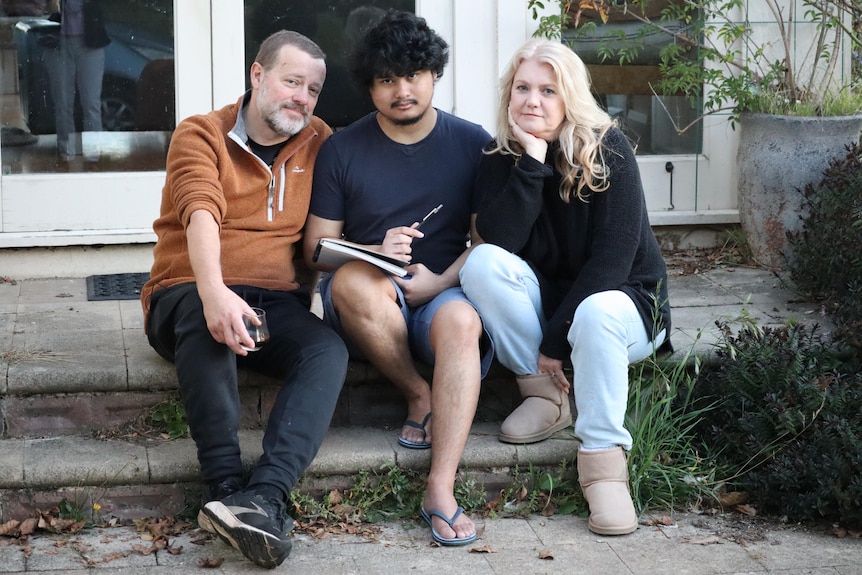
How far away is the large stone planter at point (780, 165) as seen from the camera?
5285 mm

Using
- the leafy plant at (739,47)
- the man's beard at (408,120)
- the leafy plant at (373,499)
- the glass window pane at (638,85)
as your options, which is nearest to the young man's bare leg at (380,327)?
the leafy plant at (373,499)

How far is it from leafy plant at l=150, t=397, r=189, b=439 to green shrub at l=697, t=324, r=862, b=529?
1.76 metres

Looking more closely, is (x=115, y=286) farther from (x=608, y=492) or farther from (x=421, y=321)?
(x=608, y=492)

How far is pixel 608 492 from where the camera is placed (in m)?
3.47

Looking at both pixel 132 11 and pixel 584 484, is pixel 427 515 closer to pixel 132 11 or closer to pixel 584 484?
pixel 584 484

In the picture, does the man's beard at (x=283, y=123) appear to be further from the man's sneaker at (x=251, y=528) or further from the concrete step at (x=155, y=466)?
the man's sneaker at (x=251, y=528)

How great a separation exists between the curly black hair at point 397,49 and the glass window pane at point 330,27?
161 centimetres

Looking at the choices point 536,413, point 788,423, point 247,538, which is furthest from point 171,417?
point 788,423

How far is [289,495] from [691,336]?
1728 mm

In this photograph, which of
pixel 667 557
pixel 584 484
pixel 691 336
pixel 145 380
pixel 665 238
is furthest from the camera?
pixel 665 238

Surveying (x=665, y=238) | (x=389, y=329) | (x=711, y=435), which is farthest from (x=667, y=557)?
(x=665, y=238)

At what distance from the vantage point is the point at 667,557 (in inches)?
130

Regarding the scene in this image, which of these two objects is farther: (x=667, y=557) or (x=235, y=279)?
(x=235, y=279)

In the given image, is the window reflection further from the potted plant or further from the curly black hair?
the curly black hair
